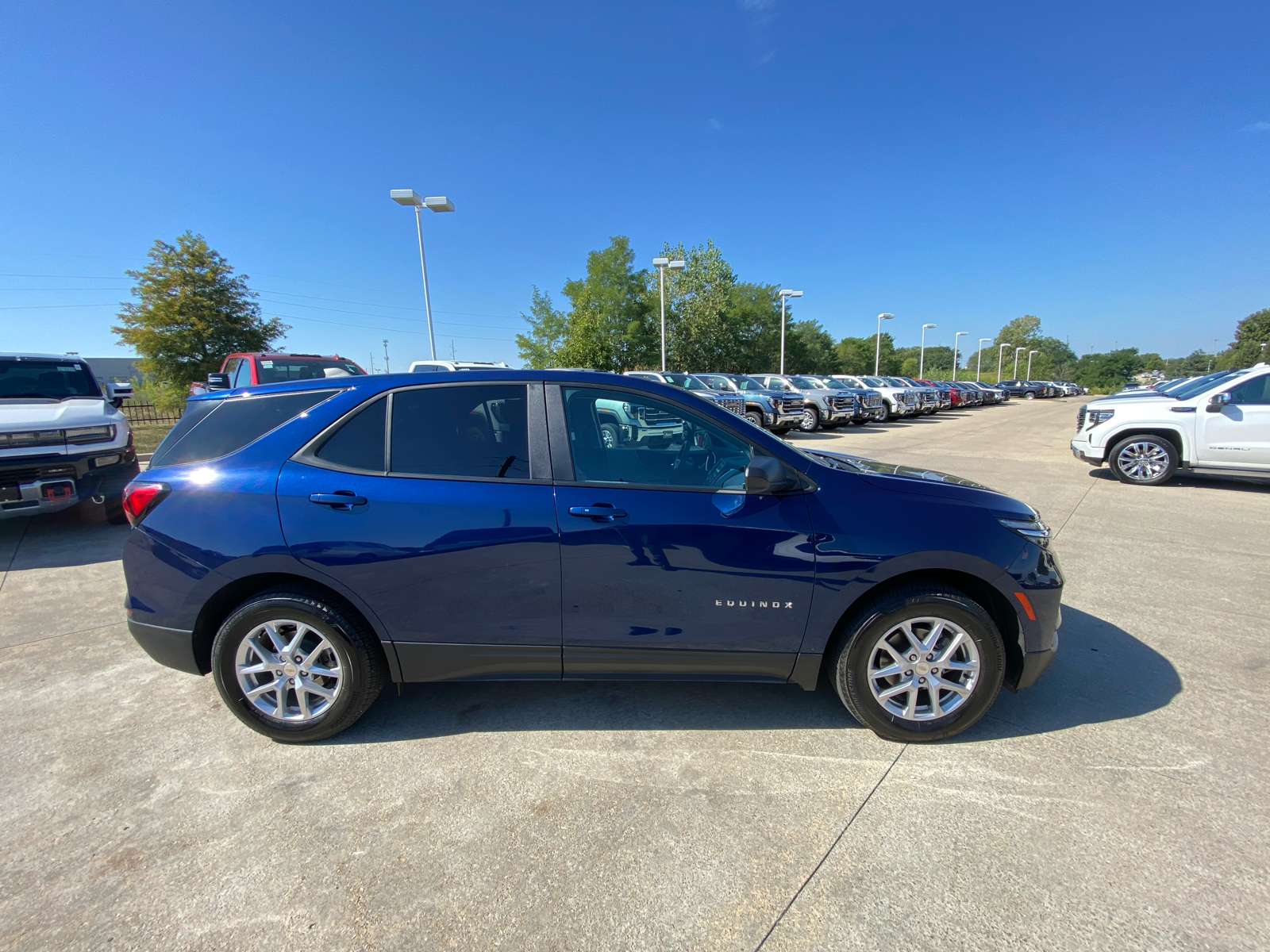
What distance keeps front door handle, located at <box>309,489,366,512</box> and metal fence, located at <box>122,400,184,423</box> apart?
2221cm

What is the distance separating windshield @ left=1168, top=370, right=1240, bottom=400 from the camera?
27.6ft

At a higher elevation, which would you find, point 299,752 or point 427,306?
point 427,306

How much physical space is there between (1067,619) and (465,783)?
3.89 metres

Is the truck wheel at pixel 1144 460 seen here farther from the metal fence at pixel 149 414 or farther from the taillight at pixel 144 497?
the metal fence at pixel 149 414

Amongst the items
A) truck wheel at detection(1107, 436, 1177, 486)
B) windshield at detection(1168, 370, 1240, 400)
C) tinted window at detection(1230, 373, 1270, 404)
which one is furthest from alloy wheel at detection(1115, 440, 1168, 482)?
tinted window at detection(1230, 373, 1270, 404)

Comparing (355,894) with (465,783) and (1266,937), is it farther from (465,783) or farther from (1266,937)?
(1266,937)

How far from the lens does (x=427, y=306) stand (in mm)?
17203

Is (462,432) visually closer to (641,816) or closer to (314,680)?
(314,680)

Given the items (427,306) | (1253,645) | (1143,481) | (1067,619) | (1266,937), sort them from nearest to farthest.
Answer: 1. (1266,937)
2. (1253,645)
3. (1067,619)
4. (1143,481)
5. (427,306)

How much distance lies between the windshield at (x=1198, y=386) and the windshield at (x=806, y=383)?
1148 centimetres

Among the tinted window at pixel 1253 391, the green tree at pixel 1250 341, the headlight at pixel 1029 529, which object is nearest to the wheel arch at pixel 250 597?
the headlight at pixel 1029 529

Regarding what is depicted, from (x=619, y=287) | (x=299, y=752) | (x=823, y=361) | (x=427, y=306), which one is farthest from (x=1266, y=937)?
(x=823, y=361)

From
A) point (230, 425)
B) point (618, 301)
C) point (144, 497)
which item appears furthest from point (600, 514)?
point (618, 301)

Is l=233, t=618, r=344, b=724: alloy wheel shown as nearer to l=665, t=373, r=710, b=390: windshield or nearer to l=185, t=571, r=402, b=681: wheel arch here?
l=185, t=571, r=402, b=681: wheel arch
